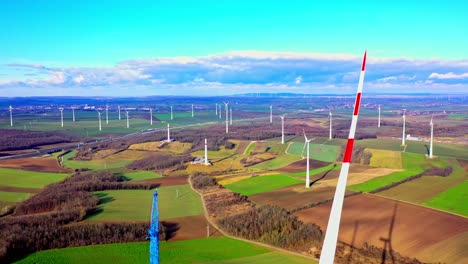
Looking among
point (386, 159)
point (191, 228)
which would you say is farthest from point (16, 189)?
point (386, 159)

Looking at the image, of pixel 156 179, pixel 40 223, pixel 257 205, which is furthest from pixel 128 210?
pixel 156 179

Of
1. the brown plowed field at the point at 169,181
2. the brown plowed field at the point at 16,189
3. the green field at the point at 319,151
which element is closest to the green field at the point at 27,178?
the brown plowed field at the point at 16,189

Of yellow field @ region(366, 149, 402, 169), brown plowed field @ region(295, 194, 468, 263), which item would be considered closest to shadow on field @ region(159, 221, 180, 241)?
brown plowed field @ region(295, 194, 468, 263)

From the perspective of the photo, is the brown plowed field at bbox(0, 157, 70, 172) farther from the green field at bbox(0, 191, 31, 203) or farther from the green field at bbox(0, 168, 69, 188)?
the green field at bbox(0, 191, 31, 203)

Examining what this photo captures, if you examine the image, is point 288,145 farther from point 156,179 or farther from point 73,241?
point 73,241

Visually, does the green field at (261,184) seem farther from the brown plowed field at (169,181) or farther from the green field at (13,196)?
the green field at (13,196)

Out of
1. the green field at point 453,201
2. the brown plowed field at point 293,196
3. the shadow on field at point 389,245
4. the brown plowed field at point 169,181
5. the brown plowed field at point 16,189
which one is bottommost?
the brown plowed field at point 169,181
